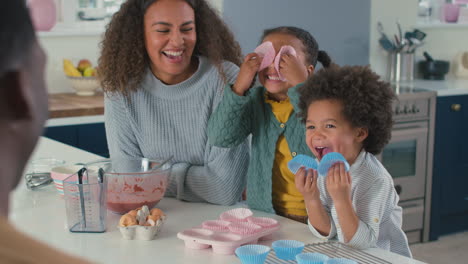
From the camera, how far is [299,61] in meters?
2.03

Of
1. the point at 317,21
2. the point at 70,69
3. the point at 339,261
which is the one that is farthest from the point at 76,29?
the point at 339,261

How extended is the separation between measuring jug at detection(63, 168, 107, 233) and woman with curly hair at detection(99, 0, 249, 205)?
43cm

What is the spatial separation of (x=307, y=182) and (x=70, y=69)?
2.40m

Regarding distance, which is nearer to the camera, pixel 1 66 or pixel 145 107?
pixel 1 66

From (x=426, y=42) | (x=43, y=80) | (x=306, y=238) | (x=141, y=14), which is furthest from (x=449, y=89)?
(x=43, y=80)

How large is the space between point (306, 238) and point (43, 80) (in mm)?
1376

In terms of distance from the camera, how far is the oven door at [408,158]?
4051 mm

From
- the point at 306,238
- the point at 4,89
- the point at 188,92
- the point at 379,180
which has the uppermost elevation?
the point at 4,89

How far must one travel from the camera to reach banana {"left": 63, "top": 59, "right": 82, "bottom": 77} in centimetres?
375

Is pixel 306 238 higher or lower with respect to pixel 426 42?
lower

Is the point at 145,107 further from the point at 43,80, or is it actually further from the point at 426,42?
the point at 426,42

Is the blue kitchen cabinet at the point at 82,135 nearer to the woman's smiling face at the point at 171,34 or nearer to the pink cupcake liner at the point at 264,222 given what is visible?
the woman's smiling face at the point at 171,34

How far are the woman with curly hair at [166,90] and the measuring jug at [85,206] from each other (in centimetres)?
43

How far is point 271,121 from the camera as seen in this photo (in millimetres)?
2100
